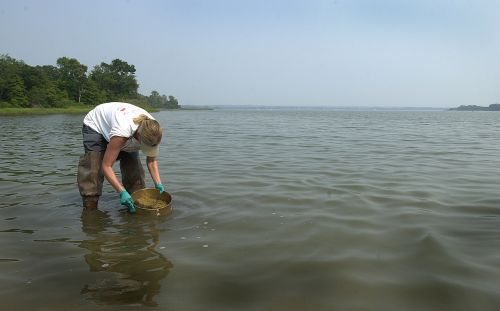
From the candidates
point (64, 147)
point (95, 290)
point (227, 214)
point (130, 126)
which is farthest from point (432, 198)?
point (64, 147)

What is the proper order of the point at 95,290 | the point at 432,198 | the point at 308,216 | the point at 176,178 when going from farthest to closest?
A: the point at 176,178 < the point at 432,198 < the point at 308,216 < the point at 95,290

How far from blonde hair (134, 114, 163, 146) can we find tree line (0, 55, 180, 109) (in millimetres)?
62713

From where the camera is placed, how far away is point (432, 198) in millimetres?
6227

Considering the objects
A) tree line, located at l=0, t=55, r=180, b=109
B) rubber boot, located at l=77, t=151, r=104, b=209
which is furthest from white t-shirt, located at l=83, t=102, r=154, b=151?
tree line, located at l=0, t=55, r=180, b=109

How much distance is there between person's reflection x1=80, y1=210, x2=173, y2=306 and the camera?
10.3 feet

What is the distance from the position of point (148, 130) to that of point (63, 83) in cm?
8214

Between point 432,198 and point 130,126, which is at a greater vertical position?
point 130,126

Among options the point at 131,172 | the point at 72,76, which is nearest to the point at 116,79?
the point at 72,76

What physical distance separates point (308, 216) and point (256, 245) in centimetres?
130

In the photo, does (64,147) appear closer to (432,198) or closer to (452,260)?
(432,198)

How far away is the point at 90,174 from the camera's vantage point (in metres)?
5.45

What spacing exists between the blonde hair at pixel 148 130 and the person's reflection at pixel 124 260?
113 cm

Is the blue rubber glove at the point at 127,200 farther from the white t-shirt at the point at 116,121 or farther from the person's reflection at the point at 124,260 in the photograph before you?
the white t-shirt at the point at 116,121

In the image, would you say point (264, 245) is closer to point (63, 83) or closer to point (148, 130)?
point (148, 130)
